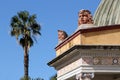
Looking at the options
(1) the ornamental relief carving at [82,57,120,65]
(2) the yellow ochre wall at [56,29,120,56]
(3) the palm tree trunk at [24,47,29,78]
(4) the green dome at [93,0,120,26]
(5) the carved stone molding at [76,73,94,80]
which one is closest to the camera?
(5) the carved stone molding at [76,73,94,80]

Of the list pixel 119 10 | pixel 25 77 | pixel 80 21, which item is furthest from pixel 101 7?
pixel 25 77

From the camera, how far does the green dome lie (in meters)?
22.6

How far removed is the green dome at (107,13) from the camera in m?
22.6

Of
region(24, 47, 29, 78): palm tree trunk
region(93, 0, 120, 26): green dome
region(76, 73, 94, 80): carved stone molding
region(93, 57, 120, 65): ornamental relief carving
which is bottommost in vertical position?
region(76, 73, 94, 80): carved stone molding

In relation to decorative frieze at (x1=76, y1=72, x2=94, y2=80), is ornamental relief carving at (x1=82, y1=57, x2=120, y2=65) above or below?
above

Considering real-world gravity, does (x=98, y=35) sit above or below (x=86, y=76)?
above

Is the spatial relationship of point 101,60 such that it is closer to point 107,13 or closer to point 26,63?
point 107,13

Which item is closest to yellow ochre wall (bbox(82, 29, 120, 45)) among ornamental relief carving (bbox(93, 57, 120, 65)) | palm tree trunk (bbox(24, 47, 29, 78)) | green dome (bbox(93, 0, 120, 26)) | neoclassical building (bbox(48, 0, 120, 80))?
neoclassical building (bbox(48, 0, 120, 80))

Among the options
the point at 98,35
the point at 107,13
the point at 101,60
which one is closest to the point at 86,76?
the point at 101,60

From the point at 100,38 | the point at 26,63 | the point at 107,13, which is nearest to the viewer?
the point at 100,38

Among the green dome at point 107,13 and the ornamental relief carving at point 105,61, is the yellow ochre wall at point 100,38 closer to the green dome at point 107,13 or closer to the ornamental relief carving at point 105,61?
the ornamental relief carving at point 105,61

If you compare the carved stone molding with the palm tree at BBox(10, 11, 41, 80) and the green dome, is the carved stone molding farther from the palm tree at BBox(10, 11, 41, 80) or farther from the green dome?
the palm tree at BBox(10, 11, 41, 80)

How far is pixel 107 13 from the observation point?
2377 centimetres

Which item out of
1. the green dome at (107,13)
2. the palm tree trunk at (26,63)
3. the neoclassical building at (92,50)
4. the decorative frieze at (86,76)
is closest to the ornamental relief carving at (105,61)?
the neoclassical building at (92,50)
